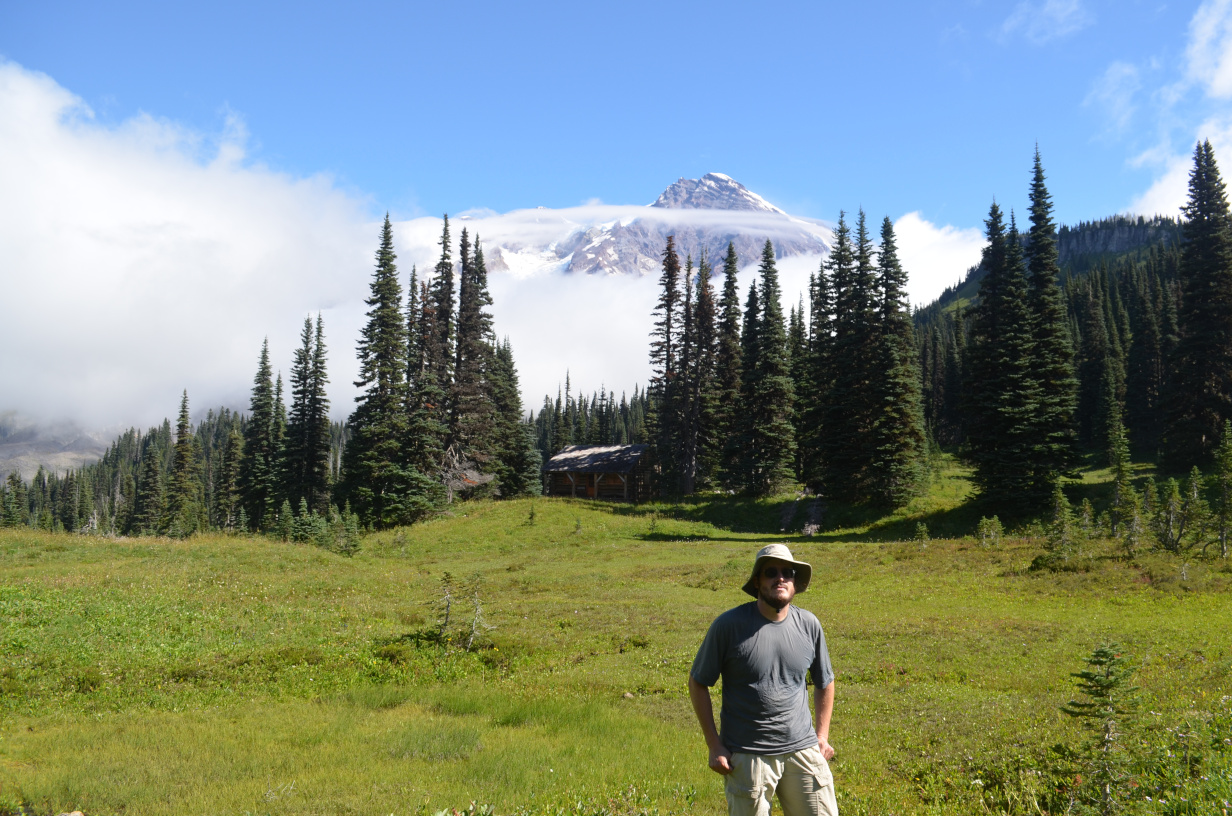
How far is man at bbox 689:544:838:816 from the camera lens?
15.3 ft

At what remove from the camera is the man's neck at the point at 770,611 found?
4.82m

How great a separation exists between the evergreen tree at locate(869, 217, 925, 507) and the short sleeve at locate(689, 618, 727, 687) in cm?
3810

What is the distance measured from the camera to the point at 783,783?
4.74 meters

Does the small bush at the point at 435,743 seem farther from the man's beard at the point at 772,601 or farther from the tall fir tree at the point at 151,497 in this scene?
the tall fir tree at the point at 151,497

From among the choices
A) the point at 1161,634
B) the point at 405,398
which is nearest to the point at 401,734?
the point at 1161,634

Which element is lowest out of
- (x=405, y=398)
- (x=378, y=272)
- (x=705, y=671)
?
(x=705, y=671)

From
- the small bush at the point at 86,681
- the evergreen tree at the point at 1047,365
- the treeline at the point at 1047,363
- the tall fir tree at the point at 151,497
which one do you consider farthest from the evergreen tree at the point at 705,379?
the tall fir tree at the point at 151,497

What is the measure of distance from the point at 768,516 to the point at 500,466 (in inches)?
983

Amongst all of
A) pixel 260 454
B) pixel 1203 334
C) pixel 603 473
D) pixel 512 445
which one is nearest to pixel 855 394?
pixel 1203 334

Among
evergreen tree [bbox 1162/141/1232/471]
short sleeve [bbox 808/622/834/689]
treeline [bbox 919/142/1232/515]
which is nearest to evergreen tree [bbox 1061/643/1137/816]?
short sleeve [bbox 808/622/834/689]

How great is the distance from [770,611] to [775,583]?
0.24m

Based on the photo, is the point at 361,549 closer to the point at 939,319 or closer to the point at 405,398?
the point at 405,398

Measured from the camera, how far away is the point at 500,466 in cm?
5797

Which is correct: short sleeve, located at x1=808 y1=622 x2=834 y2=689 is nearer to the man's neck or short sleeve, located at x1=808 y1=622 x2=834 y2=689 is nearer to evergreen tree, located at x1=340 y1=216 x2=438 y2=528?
the man's neck
